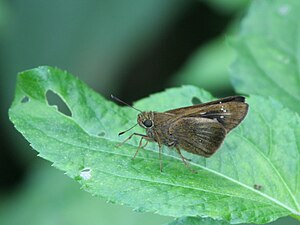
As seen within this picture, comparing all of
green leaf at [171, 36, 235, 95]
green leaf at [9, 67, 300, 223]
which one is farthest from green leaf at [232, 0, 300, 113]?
green leaf at [171, 36, 235, 95]

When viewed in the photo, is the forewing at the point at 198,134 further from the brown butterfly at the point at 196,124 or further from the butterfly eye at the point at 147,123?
the butterfly eye at the point at 147,123

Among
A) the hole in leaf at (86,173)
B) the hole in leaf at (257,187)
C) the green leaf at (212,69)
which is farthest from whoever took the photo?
the green leaf at (212,69)

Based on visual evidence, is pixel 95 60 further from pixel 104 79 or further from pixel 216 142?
pixel 216 142

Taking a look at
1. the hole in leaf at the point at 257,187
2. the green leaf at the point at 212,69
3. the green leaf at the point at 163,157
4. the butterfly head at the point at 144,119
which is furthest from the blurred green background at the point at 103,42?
the hole in leaf at the point at 257,187

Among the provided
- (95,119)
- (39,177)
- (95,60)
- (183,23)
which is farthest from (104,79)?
(95,119)

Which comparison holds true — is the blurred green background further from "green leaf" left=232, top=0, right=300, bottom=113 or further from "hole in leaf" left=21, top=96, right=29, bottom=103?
"hole in leaf" left=21, top=96, right=29, bottom=103

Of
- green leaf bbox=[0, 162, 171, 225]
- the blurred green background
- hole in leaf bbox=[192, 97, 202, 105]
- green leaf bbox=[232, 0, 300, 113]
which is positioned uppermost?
green leaf bbox=[232, 0, 300, 113]
